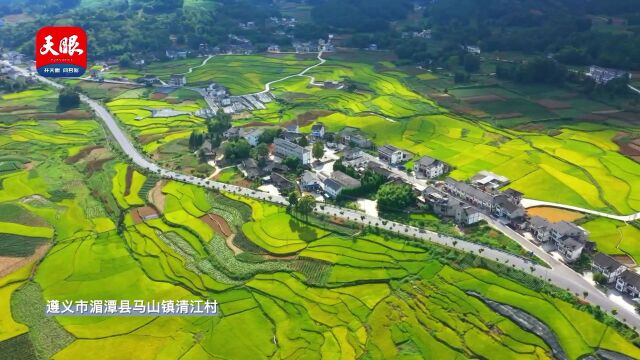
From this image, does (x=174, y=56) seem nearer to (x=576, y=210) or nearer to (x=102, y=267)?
(x=102, y=267)

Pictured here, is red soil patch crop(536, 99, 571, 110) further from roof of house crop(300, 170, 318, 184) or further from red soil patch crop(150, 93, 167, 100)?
red soil patch crop(150, 93, 167, 100)

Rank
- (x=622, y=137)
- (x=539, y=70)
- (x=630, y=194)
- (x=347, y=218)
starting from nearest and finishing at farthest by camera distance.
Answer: (x=347, y=218) → (x=630, y=194) → (x=622, y=137) → (x=539, y=70)

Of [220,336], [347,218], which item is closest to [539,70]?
[347,218]

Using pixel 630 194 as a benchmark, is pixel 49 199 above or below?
below

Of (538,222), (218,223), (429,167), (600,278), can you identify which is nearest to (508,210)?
(538,222)

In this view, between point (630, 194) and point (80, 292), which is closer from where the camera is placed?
point (80, 292)

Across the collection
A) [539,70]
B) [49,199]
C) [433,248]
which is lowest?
[49,199]

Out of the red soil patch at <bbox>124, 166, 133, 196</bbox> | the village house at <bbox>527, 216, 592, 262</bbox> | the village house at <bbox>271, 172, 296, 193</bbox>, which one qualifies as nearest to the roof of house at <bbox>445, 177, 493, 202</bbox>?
the village house at <bbox>527, 216, 592, 262</bbox>
